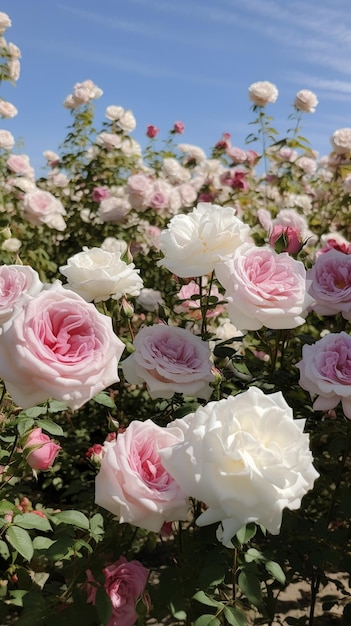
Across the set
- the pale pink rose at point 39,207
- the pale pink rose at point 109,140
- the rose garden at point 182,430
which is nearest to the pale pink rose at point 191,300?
the rose garden at point 182,430

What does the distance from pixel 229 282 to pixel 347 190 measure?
251 cm

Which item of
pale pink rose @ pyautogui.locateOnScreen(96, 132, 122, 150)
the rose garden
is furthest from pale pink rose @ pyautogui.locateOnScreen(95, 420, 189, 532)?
pale pink rose @ pyautogui.locateOnScreen(96, 132, 122, 150)

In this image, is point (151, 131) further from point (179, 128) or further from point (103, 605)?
point (103, 605)

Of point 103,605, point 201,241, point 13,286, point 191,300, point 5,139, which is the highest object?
point 201,241

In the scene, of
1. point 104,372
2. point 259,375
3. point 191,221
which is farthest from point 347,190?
point 104,372

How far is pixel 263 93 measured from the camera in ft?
14.5

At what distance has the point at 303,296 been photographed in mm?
1438

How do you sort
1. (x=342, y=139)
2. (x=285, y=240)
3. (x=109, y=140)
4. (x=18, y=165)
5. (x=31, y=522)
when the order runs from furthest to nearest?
(x=109, y=140) < (x=18, y=165) < (x=342, y=139) < (x=285, y=240) < (x=31, y=522)

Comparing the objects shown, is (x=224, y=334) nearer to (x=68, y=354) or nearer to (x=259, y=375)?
(x=259, y=375)

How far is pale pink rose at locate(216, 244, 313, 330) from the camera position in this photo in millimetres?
1396

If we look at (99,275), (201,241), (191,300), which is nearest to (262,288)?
(201,241)

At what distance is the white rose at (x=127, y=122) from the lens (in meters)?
5.08

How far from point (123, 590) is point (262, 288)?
0.74 metres

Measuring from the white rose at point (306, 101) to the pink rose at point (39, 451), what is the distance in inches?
146
